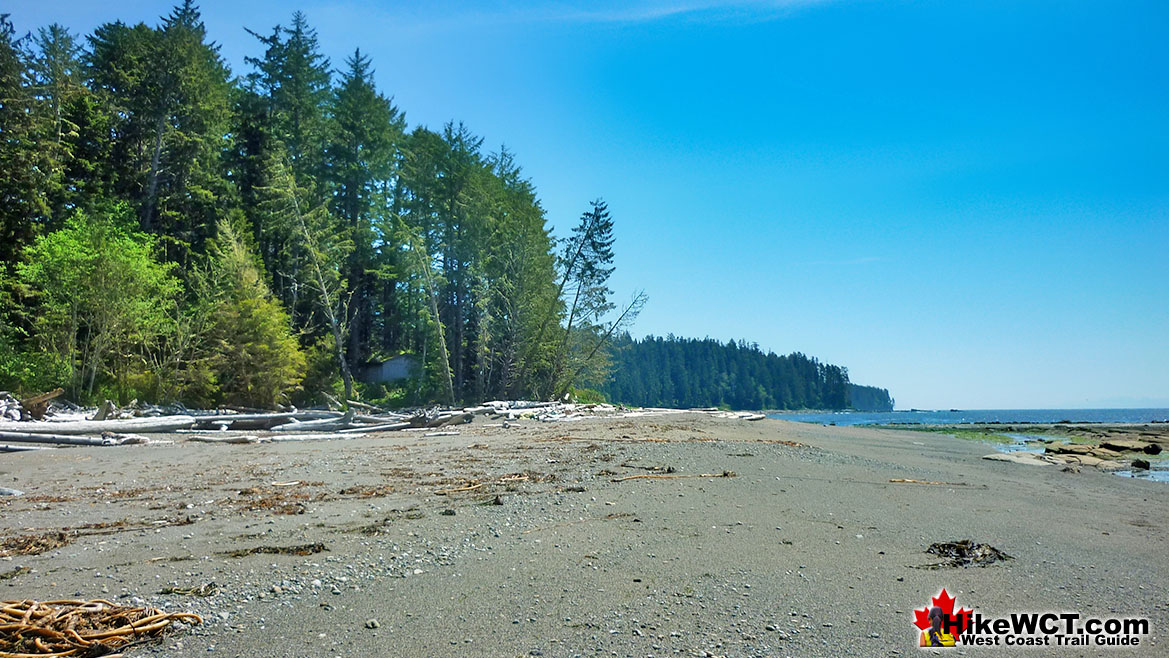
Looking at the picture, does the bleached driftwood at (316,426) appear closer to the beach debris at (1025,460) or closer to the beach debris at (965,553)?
the beach debris at (965,553)

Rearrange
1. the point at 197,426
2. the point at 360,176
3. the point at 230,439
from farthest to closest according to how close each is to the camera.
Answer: the point at 360,176 < the point at 197,426 < the point at 230,439

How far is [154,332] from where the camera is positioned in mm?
18531

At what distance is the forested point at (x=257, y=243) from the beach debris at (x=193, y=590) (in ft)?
59.8

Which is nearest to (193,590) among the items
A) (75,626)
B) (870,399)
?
(75,626)

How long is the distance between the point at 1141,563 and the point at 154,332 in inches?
876

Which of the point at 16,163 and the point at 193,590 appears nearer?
the point at 193,590

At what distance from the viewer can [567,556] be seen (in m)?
3.59

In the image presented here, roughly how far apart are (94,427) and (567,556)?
11464 mm

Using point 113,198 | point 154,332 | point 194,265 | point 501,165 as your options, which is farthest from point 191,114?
point 501,165

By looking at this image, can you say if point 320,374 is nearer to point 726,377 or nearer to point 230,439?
point 230,439

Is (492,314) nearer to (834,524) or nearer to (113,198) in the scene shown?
(113,198)

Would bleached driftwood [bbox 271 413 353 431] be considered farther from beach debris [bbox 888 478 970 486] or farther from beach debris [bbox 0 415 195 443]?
beach debris [bbox 888 478 970 486]

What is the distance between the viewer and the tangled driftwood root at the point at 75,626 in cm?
225

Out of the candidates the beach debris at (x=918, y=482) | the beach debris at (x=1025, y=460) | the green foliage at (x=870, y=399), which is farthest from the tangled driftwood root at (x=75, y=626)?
the green foliage at (x=870, y=399)
